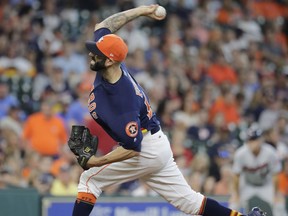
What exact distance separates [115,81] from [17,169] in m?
4.56

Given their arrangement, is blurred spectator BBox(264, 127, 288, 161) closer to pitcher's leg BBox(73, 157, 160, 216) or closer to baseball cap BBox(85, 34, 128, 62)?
pitcher's leg BBox(73, 157, 160, 216)

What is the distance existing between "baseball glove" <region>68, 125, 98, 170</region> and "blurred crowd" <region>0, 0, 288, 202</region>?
3.61 metres

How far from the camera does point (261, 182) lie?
10742 millimetres

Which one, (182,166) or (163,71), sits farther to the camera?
(163,71)

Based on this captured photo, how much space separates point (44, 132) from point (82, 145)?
5609 mm

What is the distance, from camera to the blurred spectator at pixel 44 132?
1286 centimetres

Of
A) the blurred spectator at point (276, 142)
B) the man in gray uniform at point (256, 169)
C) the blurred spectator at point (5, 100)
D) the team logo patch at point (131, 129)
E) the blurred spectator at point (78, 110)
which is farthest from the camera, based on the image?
the blurred spectator at point (78, 110)

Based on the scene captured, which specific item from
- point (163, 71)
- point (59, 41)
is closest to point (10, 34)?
point (59, 41)

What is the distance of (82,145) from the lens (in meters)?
7.36

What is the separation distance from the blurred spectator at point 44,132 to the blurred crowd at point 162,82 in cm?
1

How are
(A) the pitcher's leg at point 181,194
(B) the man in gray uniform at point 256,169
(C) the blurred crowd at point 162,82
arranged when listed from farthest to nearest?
1. (C) the blurred crowd at point 162,82
2. (B) the man in gray uniform at point 256,169
3. (A) the pitcher's leg at point 181,194

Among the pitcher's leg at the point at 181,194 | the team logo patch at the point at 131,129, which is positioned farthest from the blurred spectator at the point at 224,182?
the team logo patch at the point at 131,129

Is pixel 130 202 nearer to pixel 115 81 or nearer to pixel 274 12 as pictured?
pixel 115 81

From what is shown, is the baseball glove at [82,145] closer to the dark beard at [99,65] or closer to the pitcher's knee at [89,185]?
the pitcher's knee at [89,185]
